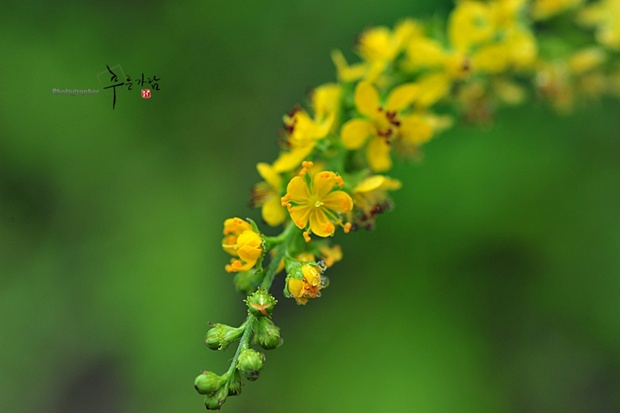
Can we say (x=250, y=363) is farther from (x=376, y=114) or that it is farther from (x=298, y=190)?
(x=376, y=114)

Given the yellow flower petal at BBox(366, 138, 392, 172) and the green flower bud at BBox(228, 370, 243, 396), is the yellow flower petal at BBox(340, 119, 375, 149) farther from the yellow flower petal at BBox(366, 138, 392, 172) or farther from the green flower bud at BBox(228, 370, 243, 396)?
the green flower bud at BBox(228, 370, 243, 396)

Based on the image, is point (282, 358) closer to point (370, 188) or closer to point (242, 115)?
point (242, 115)

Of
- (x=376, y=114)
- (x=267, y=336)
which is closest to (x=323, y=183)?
(x=376, y=114)

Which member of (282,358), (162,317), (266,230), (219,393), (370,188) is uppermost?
(370,188)

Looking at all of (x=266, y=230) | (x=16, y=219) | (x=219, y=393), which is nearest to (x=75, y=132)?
(x=16, y=219)

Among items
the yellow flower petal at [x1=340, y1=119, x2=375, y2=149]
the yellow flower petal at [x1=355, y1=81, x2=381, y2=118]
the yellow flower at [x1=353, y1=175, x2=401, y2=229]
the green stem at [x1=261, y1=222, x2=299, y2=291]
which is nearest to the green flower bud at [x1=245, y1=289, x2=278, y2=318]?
the green stem at [x1=261, y1=222, x2=299, y2=291]
